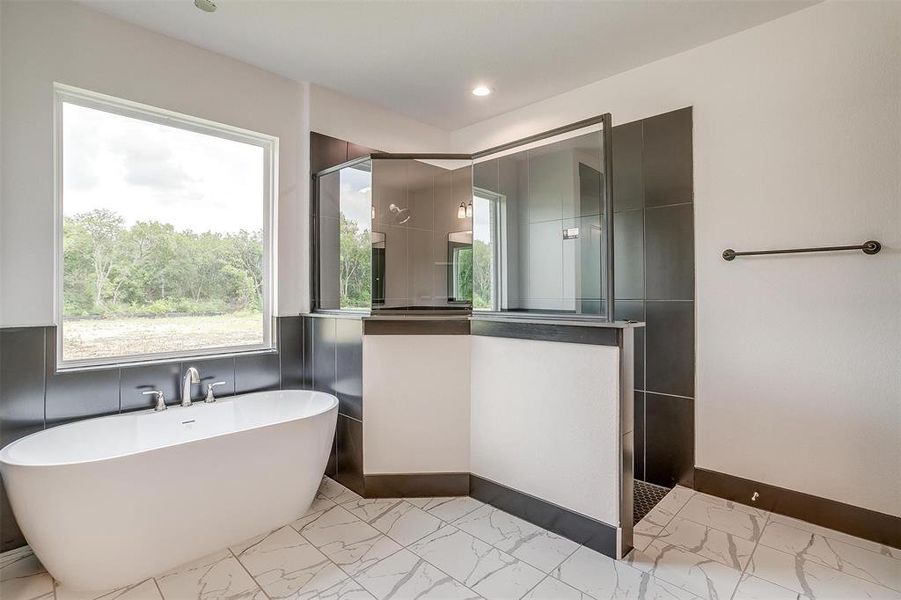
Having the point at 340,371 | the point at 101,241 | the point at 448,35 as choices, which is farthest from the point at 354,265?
the point at 448,35

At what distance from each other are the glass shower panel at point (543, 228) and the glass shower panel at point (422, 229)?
0.11 metres

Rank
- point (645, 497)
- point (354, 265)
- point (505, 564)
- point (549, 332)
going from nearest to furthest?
1. point (505, 564)
2. point (549, 332)
3. point (645, 497)
4. point (354, 265)

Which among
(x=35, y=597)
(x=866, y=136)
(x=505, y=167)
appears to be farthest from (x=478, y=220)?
(x=35, y=597)

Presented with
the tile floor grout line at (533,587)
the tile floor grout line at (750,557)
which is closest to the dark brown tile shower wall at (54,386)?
the tile floor grout line at (533,587)

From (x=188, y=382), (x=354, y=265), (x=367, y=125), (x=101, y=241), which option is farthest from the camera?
(x=367, y=125)

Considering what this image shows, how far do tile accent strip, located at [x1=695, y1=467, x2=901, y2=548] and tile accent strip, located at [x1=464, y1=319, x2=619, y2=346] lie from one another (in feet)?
4.21

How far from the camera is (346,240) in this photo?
113 inches

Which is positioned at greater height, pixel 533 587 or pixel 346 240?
pixel 346 240

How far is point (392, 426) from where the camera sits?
8.33ft

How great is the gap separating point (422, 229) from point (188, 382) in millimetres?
1624

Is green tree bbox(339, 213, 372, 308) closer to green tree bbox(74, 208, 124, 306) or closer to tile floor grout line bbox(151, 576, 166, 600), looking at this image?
green tree bbox(74, 208, 124, 306)

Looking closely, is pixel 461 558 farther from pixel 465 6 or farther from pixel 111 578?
pixel 465 6

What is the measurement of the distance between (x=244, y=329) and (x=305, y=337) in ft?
1.27

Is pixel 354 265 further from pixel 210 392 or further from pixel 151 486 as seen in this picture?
pixel 151 486
